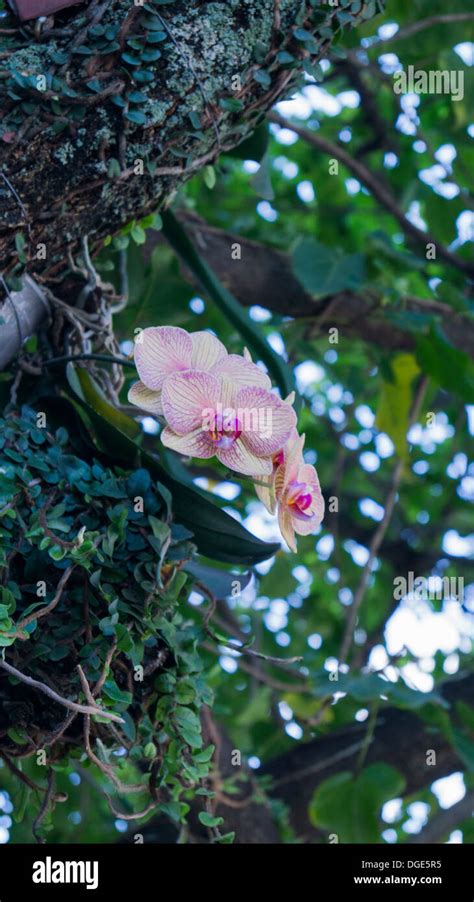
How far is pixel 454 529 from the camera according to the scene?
2182 mm

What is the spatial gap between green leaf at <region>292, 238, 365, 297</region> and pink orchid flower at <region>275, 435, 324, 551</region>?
75 centimetres

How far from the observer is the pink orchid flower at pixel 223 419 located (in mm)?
607

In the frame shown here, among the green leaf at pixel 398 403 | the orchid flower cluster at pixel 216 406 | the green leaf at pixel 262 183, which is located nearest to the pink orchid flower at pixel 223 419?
the orchid flower cluster at pixel 216 406

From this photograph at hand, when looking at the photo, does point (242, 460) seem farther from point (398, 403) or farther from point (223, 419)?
point (398, 403)

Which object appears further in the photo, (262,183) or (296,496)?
(262,183)

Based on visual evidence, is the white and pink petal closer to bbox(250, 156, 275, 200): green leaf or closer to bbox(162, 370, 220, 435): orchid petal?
bbox(162, 370, 220, 435): orchid petal

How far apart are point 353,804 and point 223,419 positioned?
0.83 meters

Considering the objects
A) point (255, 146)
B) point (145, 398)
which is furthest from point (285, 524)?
point (255, 146)

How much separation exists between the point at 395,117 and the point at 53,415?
142 centimetres

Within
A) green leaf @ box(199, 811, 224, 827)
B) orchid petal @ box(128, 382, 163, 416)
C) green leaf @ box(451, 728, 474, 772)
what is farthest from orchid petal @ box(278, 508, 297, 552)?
green leaf @ box(451, 728, 474, 772)

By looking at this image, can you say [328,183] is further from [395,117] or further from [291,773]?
[291,773]

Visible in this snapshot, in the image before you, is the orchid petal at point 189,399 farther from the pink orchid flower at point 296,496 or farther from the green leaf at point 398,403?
the green leaf at point 398,403

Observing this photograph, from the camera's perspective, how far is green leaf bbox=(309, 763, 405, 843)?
4.14 ft

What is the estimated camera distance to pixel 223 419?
604mm
